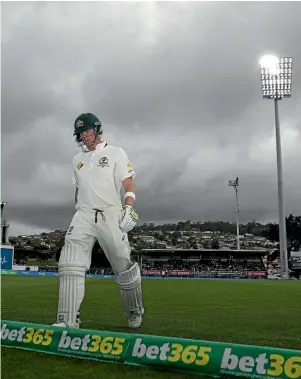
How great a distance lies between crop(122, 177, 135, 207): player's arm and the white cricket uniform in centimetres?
7

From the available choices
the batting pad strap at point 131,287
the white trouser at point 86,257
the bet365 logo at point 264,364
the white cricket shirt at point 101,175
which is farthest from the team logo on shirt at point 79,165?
the bet365 logo at point 264,364

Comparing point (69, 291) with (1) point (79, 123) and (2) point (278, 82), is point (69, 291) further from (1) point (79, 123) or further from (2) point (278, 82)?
(2) point (278, 82)

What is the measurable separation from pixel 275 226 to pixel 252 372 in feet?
334

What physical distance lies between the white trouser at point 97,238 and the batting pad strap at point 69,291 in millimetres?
140

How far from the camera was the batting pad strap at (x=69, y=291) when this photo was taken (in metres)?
5.82

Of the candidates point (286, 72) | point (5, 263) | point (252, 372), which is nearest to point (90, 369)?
point (252, 372)

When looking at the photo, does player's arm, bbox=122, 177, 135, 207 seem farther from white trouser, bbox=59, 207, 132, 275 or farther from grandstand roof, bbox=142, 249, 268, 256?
grandstand roof, bbox=142, 249, 268, 256

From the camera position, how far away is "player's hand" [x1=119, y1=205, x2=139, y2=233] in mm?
6062

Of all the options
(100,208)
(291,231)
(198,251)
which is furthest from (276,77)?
(291,231)

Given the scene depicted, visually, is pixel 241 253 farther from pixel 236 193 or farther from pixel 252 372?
pixel 252 372

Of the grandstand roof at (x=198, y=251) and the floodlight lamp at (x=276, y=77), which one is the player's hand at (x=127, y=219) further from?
the grandstand roof at (x=198, y=251)

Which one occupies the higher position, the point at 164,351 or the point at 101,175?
the point at 101,175

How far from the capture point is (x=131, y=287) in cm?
639

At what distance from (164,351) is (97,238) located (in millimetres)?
2346
